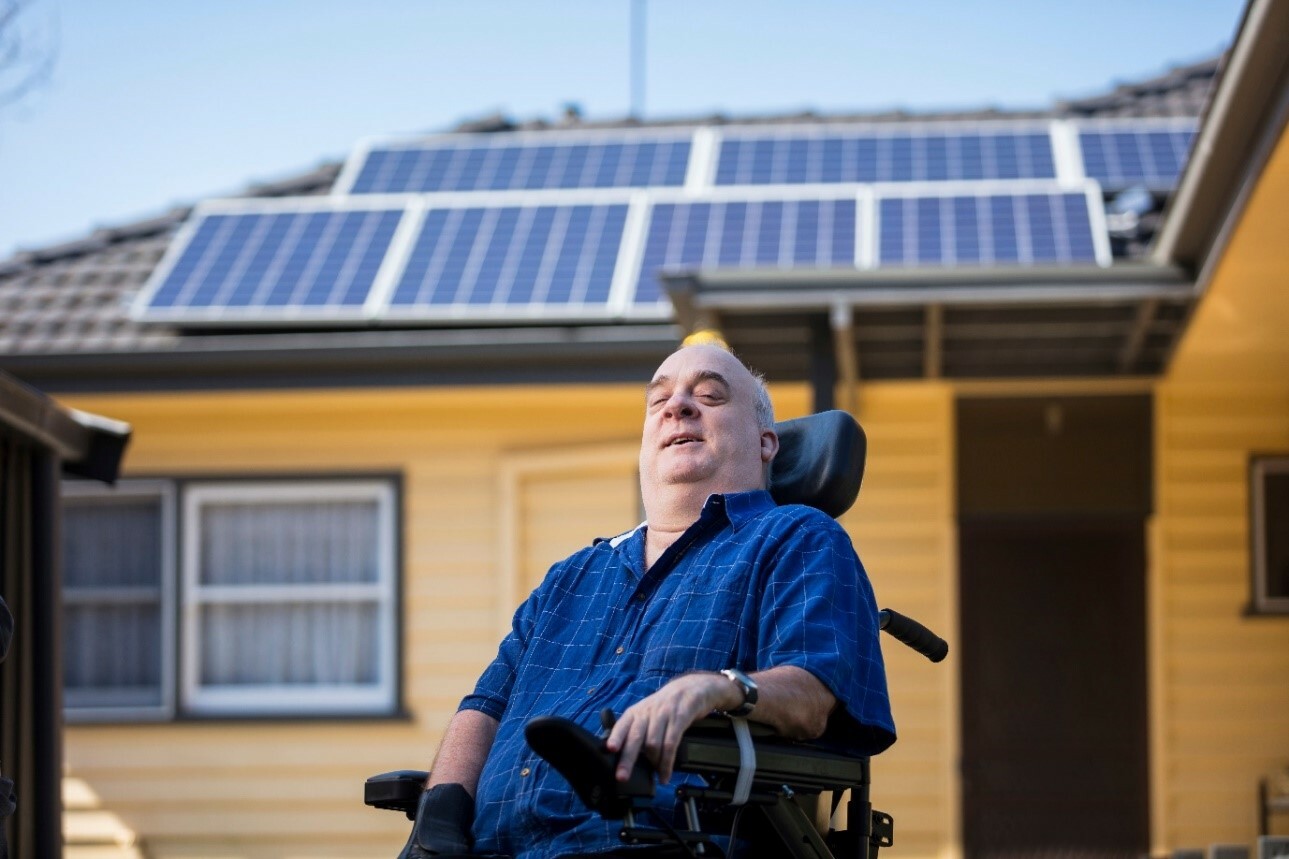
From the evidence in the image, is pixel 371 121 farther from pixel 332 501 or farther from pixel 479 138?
pixel 332 501

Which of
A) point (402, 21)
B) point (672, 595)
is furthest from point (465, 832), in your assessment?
point (402, 21)

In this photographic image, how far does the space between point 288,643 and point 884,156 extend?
15.1 ft

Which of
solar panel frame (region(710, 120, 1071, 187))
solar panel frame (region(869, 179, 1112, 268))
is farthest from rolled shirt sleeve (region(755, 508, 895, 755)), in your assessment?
solar panel frame (region(710, 120, 1071, 187))

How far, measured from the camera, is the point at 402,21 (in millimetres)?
19328

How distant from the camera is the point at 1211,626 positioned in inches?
348

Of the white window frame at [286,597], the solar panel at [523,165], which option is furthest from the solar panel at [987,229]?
the white window frame at [286,597]

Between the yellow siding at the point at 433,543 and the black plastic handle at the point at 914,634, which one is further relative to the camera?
the yellow siding at the point at 433,543

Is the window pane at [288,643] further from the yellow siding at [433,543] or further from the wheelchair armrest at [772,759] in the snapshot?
the wheelchair armrest at [772,759]

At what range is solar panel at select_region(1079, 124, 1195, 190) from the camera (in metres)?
10.1

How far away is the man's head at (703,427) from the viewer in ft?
12.2

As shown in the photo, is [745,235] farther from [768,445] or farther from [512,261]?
[768,445]

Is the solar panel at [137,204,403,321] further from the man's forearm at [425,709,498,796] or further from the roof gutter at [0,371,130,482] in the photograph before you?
the man's forearm at [425,709,498,796]

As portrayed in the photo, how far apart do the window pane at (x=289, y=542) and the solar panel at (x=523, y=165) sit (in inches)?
98.3

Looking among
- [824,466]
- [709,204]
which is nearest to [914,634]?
[824,466]
